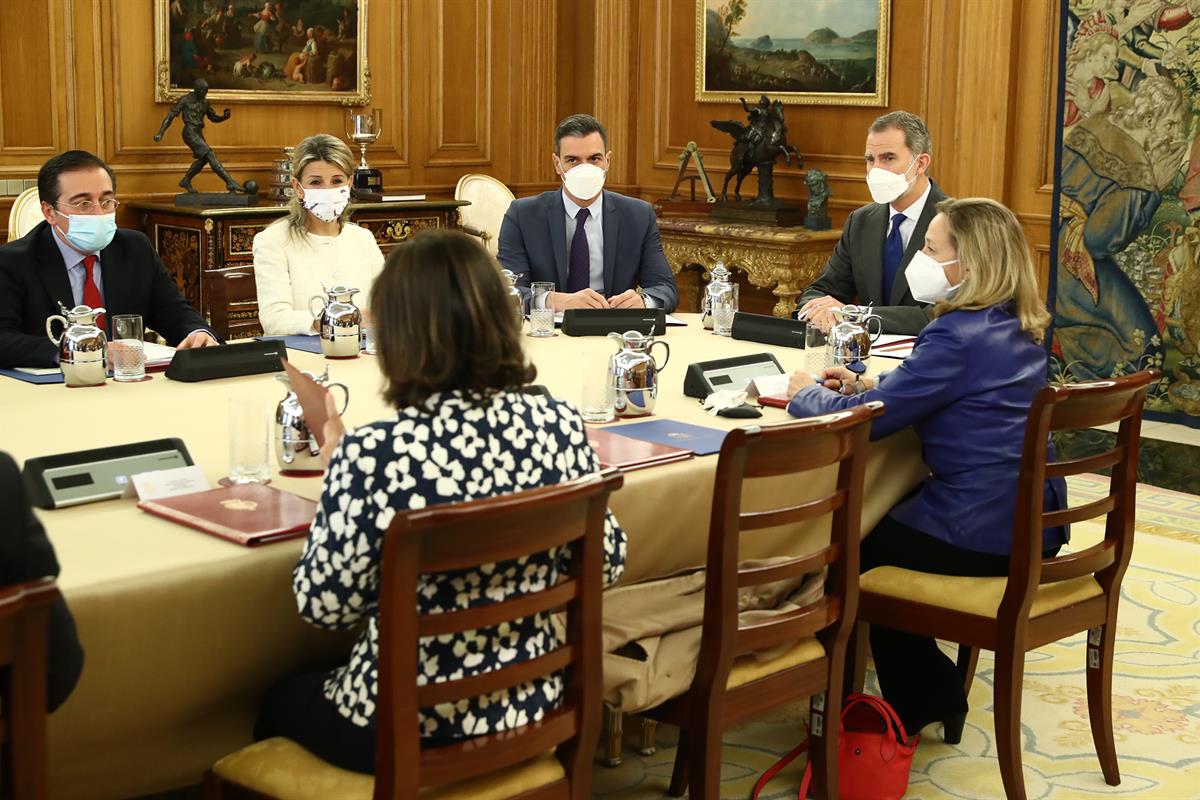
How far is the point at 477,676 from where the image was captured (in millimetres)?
2154

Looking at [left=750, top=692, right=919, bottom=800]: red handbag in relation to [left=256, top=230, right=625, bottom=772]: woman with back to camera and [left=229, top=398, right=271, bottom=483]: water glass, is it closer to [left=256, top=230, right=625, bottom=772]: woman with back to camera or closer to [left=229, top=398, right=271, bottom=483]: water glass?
[left=256, top=230, right=625, bottom=772]: woman with back to camera

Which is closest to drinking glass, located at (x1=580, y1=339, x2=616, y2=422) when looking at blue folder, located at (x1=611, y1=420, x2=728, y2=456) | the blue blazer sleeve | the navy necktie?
blue folder, located at (x1=611, y1=420, x2=728, y2=456)

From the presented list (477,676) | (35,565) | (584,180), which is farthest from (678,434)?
(584,180)

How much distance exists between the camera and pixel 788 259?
771 centimetres

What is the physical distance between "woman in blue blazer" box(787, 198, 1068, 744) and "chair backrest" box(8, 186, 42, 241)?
3489 mm

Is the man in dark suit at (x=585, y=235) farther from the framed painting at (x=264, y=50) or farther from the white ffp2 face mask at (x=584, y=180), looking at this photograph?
the framed painting at (x=264, y=50)

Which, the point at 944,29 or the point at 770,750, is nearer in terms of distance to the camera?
the point at 770,750

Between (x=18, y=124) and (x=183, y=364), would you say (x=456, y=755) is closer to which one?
(x=183, y=364)

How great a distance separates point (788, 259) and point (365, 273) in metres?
3.20

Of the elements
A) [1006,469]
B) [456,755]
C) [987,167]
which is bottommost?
[456,755]

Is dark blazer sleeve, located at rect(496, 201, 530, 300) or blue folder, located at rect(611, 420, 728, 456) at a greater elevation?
dark blazer sleeve, located at rect(496, 201, 530, 300)

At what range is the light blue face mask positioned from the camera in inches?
168

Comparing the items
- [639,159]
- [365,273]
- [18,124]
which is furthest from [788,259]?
[18,124]

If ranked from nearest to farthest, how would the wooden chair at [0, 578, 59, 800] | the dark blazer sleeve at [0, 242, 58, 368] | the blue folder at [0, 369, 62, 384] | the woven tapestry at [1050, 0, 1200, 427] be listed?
the wooden chair at [0, 578, 59, 800] < the blue folder at [0, 369, 62, 384] < the dark blazer sleeve at [0, 242, 58, 368] < the woven tapestry at [1050, 0, 1200, 427]
